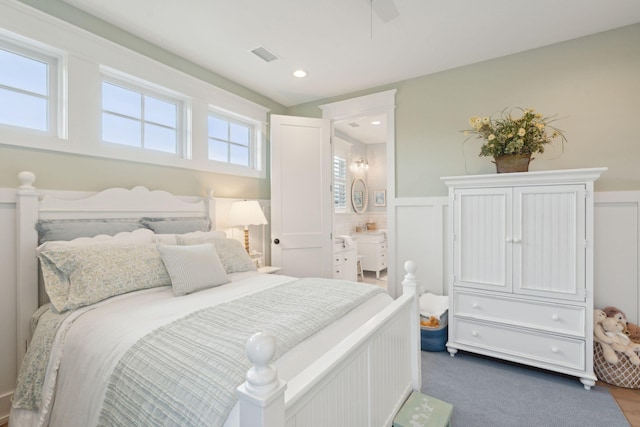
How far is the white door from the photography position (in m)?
3.50

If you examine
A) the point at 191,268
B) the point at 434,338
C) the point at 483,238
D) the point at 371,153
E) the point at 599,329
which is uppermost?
the point at 371,153

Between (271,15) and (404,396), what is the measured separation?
269 centimetres

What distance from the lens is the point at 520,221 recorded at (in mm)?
2383

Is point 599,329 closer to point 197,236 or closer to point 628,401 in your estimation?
point 628,401

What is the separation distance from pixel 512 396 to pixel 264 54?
333 centimetres

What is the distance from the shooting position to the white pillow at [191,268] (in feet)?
6.15

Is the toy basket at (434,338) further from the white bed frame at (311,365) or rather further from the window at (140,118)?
the window at (140,118)

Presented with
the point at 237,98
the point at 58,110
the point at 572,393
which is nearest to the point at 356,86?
the point at 237,98

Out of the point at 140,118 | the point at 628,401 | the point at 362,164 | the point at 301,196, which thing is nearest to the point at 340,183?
the point at 362,164

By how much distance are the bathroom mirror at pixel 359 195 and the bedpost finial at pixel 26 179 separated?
4767mm

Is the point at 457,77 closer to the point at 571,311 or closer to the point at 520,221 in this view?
the point at 520,221

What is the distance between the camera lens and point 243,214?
10.2ft

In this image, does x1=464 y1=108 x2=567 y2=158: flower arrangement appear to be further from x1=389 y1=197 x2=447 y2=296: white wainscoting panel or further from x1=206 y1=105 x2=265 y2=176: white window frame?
x1=206 y1=105 x2=265 y2=176: white window frame

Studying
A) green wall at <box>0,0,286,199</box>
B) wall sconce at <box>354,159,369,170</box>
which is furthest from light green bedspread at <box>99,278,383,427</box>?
wall sconce at <box>354,159,369,170</box>
